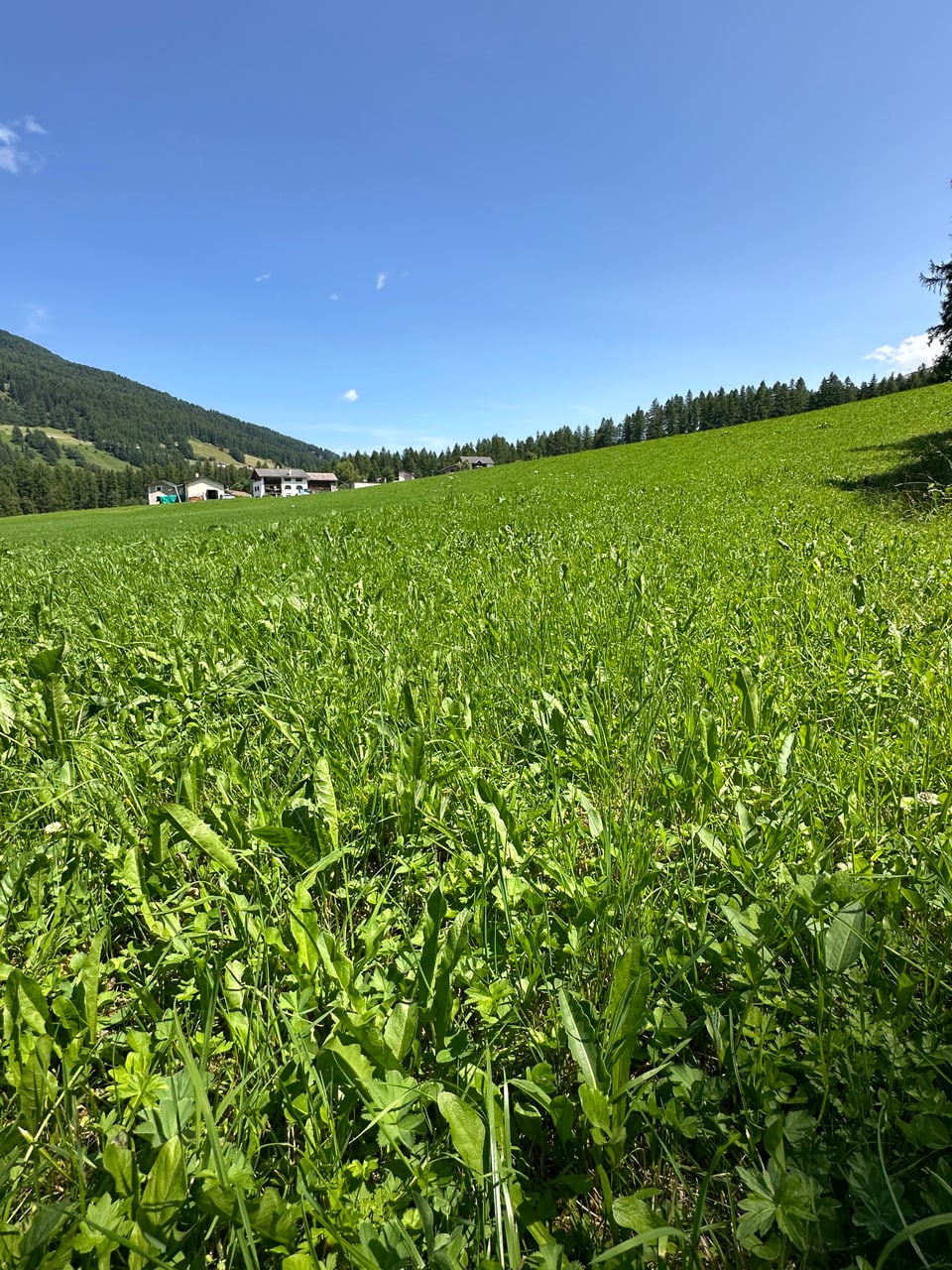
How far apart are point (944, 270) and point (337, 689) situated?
2432 centimetres

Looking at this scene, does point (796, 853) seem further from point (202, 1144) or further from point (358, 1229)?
point (202, 1144)

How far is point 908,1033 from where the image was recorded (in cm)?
113

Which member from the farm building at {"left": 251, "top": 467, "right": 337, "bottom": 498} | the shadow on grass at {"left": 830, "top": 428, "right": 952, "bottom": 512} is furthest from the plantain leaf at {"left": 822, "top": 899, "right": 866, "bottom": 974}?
the farm building at {"left": 251, "top": 467, "right": 337, "bottom": 498}

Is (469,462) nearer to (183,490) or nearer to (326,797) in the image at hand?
(183,490)

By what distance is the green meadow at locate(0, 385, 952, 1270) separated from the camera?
93cm

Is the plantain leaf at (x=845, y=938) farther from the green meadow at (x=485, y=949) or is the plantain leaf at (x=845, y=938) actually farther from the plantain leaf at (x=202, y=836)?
the plantain leaf at (x=202, y=836)

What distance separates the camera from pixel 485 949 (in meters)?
1.44

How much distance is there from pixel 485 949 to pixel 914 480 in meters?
12.3

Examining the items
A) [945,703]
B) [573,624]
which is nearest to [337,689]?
[573,624]

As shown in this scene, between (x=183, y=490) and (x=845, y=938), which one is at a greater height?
(x=183, y=490)

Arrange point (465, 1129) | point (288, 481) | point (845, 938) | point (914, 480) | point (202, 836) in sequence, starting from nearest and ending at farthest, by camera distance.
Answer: point (465, 1129) < point (845, 938) < point (202, 836) < point (914, 480) < point (288, 481)

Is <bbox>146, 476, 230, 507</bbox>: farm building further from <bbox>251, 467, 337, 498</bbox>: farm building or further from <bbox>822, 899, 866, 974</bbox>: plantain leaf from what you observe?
<bbox>822, 899, 866, 974</bbox>: plantain leaf

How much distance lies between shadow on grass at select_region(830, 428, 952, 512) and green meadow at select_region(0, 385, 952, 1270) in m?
5.87

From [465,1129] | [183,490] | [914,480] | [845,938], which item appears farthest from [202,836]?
[183,490]
